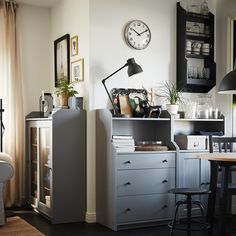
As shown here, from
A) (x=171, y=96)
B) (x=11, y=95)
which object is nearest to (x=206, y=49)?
(x=171, y=96)

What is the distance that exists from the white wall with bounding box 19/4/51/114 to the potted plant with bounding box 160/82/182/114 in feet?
5.41

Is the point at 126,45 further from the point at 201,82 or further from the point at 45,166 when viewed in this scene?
the point at 45,166

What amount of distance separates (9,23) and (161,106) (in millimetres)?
2219

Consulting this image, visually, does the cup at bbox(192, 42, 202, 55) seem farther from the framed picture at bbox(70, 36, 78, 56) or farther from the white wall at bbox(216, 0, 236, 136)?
the framed picture at bbox(70, 36, 78, 56)

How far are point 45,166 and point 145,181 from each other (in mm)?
1186

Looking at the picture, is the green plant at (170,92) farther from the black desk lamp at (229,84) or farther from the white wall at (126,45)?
the black desk lamp at (229,84)

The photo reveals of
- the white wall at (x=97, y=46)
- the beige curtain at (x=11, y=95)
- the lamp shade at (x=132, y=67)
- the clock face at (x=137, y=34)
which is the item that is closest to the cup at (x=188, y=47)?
the white wall at (x=97, y=46)

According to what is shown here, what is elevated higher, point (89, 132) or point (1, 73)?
point (1, 73)

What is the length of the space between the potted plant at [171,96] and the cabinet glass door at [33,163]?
5.38 feet

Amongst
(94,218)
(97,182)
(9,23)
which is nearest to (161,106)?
(97,182)

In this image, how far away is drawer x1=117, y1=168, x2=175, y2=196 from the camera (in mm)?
3979

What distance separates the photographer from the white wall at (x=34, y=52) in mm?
5215

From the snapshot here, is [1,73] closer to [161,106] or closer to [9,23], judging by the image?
[9,23]

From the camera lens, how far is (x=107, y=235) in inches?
149
